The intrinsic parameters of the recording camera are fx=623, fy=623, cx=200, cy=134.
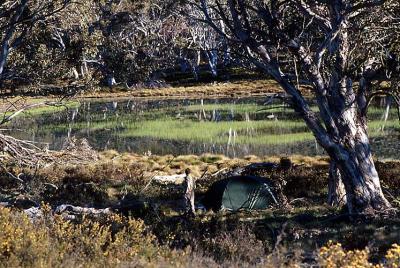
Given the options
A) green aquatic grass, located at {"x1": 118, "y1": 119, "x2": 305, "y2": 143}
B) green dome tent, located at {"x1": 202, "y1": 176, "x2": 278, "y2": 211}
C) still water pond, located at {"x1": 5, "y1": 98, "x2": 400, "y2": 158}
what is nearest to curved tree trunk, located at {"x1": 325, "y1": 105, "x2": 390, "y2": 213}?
green dome tent, located at {"x1": 202, "y1": 176, "x2": 278, "y2": 211}

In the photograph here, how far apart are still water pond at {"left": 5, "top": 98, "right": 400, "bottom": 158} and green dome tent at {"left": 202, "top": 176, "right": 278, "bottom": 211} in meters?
7.24

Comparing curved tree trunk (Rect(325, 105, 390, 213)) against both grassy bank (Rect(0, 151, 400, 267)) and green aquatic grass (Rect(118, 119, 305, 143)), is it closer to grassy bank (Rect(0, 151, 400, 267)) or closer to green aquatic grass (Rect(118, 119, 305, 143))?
grassy bank (Rect(0, 151, 400, 267))

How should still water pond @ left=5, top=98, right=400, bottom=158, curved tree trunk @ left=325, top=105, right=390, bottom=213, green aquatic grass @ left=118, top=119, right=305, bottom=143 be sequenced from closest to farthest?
curved tree trunk @ left=325, top=105, right=390, bottom=213 → still water pond @ left=5, top=98, right=400, bottom=158 → green aquatic grass @ left=118, top=119, right=305, bottom=143

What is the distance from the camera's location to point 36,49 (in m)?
20.3

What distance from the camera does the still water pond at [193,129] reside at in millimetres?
28859

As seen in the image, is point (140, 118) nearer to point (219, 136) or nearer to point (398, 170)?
point (219, 136)

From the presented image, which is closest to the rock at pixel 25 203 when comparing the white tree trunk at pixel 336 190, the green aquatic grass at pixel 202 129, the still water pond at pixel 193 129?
the still water pond at pixel 193 129

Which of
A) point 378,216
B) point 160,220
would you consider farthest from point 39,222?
point 378,216

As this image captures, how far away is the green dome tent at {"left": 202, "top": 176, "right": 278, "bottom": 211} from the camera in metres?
16.1

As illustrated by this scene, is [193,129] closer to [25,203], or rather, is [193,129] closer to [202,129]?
[202,129]

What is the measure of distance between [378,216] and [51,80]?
12.7 m

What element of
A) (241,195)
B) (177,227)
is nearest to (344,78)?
(177,227)

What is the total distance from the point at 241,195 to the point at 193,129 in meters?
→ 20.8

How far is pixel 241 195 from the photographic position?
16281 mm
